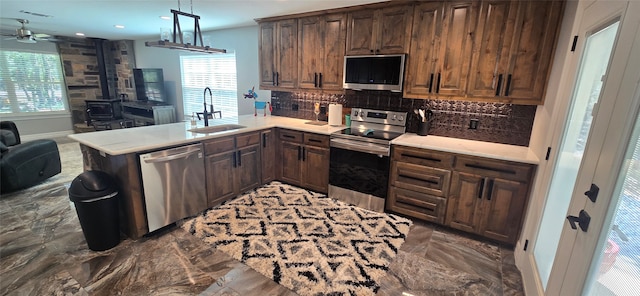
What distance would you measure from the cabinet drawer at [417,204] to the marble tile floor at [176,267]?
0.56 ft

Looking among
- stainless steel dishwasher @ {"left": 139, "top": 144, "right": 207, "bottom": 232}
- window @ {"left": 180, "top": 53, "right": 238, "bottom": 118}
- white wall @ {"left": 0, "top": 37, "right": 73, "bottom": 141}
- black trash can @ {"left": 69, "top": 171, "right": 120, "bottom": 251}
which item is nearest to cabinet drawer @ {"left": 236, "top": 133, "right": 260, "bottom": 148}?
stainless steel dishwasher @ {"left": 139, "top": 144, "right": 207, "bottom": 232}

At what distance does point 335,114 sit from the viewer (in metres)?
3.74

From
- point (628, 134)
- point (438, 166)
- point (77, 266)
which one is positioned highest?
point (628, 134)

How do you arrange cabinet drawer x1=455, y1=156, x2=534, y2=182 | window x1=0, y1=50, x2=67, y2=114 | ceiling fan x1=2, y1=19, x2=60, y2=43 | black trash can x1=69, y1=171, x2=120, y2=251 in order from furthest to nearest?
window x1=0, y1=50, x2=67, y2=114, ceiling fan x1=2, y1=19, x2=60, y2=43, cabinet drawer x1=455, y1=156, x2=534, y2=182, black trash can x1=69, y1=171, x2=120, y2=251

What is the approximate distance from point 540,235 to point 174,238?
306cm

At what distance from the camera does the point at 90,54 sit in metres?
6.98

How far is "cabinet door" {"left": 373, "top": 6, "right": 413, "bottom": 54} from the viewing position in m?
2.96

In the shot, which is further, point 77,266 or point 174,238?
point 174,238

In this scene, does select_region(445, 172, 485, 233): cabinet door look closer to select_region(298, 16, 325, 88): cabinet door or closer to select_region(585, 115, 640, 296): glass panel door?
select_region(585, 115, 640, 296): glass panel door

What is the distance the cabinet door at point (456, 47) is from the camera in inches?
104

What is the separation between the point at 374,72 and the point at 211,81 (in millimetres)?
3761

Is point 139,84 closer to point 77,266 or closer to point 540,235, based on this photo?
point 77,266

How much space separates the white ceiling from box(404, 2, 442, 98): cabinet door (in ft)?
2.03

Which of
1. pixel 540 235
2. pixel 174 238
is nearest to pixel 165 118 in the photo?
pixel 174 238
